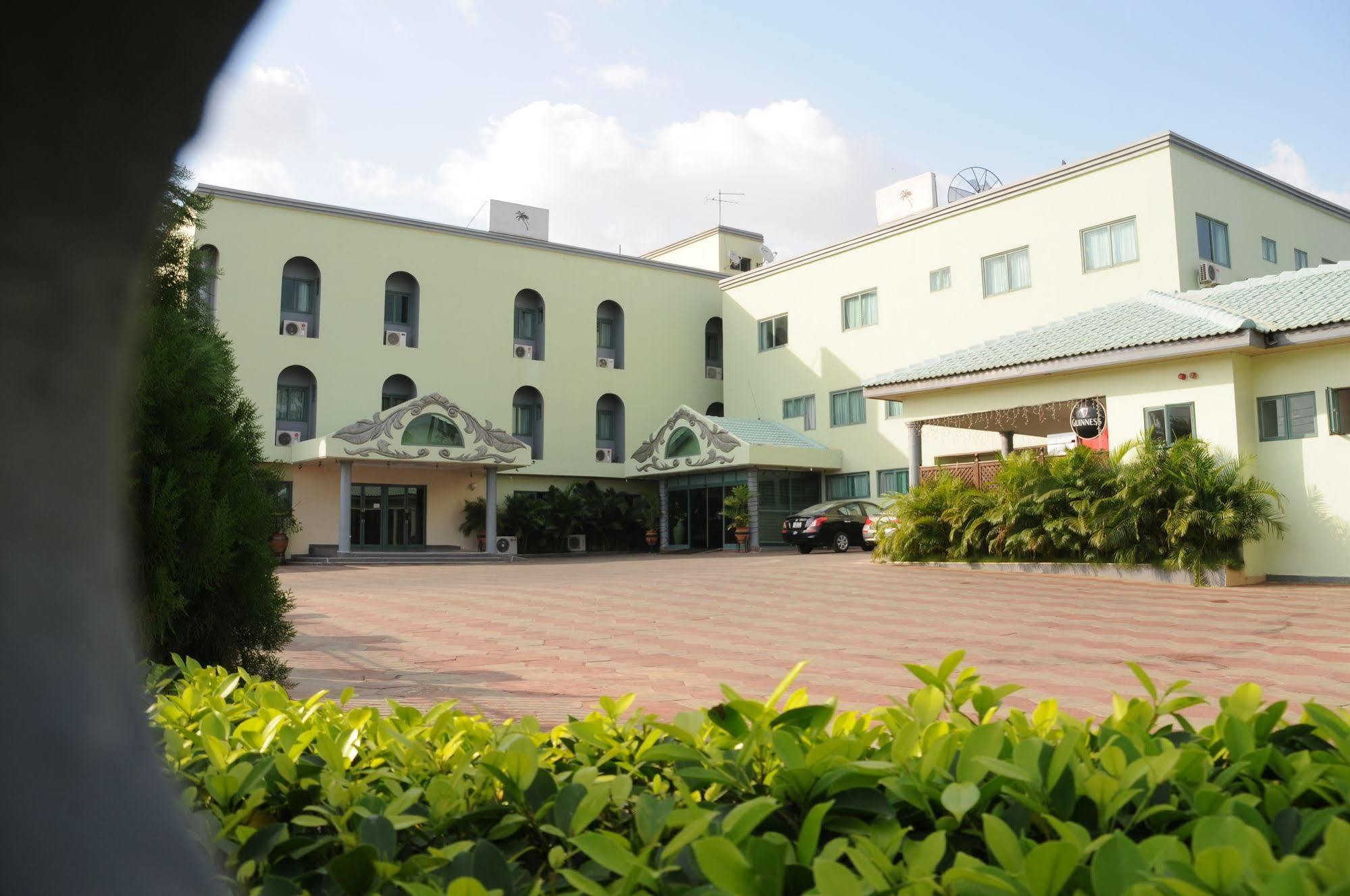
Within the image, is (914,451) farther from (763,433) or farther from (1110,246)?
(763,433)

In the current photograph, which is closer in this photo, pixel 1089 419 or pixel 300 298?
pixel 1089 419

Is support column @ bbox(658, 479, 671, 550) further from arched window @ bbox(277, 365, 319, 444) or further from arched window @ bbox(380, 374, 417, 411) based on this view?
arched window @ bbox(277, 365, 319, 444)

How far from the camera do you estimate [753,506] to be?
2977 centimetres

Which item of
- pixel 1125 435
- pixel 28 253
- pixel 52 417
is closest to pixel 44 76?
pixel 28 253

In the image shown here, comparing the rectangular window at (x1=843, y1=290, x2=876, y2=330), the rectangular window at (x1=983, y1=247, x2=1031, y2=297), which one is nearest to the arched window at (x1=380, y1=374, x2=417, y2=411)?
the rectangular window at (x1=843, y1=290, x2=876, y2=330)

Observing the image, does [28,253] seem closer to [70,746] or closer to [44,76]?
[44,76]

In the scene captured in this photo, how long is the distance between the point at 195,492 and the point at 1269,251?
90.3 ft

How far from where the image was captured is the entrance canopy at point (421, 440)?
90.5 feet

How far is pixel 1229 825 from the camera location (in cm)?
141

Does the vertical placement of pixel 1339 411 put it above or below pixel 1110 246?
below

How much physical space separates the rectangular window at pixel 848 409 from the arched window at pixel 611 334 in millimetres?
Result: 8151

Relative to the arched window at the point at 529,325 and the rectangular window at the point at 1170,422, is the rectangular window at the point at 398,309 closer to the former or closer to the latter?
the arched window at the point at 529,325

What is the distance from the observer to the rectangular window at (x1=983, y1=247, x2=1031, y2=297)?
26297 millimetres

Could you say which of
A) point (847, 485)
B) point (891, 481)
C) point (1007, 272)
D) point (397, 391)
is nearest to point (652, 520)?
point (847, 485)
